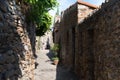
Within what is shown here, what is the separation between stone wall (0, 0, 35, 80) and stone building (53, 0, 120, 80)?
3000 millimetres

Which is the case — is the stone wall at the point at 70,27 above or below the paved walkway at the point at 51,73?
above

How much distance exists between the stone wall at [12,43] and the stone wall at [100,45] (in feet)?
9.78

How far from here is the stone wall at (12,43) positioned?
6.32 metres

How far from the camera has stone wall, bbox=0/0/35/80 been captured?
6324mm

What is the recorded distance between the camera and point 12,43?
6.85 m

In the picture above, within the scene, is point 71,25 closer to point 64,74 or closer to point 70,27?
point 70,27

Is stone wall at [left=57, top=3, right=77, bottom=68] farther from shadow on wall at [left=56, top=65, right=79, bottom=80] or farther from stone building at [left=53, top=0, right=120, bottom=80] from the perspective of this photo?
shadow on wall at [left=56, top=65, right=79, bottom=80]

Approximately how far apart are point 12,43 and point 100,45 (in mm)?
5244

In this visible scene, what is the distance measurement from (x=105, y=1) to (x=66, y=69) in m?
7.57

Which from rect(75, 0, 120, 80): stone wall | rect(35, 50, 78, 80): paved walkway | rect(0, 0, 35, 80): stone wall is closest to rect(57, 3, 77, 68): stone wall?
rect(35, 50, 78, 80): paved walkway

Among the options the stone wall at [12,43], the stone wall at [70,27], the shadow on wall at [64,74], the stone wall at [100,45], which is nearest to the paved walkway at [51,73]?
the shadow on wall at [64,74]

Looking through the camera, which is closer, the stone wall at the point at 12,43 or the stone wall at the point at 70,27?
the stone wall at the point at 12,43

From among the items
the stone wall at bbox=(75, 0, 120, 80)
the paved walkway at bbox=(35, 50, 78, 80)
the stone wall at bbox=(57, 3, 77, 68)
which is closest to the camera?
the stone wall at bbox=(75, 0, 120, 80)

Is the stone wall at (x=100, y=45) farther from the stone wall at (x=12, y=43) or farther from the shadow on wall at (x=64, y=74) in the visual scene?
the stone wall at (x=12, y=43)
